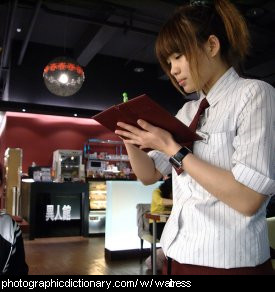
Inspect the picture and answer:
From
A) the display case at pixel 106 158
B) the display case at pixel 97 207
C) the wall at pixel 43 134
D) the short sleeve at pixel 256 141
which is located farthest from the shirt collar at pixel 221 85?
the wall at pixel 43 134

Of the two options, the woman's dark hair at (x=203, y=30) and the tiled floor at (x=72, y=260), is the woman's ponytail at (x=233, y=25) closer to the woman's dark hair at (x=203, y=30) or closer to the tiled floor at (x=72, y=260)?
the woman's dark hair at (x=203, y=30)

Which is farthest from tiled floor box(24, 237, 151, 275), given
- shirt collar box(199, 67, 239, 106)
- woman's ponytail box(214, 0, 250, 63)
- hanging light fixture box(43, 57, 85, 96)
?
woman's ponytail box(214, 0, 250, 63)

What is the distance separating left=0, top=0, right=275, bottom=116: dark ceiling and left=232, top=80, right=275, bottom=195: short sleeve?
509cm

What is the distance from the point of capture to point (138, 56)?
9211 mm

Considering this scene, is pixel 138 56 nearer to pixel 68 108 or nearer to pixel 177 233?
pixel 68 108

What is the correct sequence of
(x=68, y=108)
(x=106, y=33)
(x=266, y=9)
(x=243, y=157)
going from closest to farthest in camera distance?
(x=243, y=157)
(x=266, y=9)
(x=106, y=33)
(x=68, y=108)

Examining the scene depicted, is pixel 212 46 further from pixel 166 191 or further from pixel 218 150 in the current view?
pixel 166 191

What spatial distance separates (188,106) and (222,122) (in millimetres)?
306

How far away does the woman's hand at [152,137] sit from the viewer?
95cm

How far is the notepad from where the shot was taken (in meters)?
0.90

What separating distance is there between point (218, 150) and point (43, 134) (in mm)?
9705

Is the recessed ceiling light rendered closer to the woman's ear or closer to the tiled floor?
the tiled floor

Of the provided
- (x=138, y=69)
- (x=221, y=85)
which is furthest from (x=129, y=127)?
(x=138, y=69)
